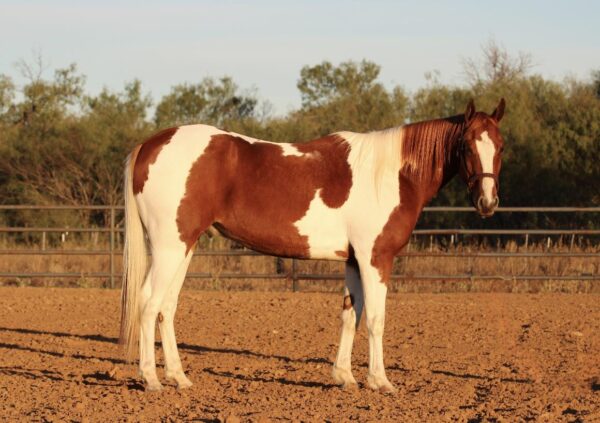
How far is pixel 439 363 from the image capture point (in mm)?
7199

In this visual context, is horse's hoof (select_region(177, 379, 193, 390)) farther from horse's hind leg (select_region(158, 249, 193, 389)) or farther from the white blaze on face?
the white blaze on face

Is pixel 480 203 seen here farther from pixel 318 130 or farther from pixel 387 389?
pixel 318 130

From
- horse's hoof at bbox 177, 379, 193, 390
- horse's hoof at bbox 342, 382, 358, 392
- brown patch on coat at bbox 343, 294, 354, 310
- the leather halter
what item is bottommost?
horse's hoof at bbox 177, 379, 193, 390

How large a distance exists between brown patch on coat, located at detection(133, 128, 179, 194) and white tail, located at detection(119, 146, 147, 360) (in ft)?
0.16

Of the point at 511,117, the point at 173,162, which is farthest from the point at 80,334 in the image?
the point at 511,117

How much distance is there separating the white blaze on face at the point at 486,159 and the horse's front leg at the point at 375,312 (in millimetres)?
801

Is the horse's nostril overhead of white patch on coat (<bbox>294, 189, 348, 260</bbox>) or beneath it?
overhead

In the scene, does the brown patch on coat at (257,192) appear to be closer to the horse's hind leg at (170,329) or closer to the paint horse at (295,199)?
the paint horse at (295,199)

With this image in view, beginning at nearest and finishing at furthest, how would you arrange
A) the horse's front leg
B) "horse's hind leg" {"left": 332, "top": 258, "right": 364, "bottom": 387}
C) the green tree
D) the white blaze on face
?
the white blaze on face, the horse's front leg, "horse's hind leg" {"left": 332, "top": 258, "right": 364, "bottom": 387}, the green tree

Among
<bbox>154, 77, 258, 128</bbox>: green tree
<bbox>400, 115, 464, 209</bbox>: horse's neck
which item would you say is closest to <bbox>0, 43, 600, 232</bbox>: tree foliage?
<bbox>154, 77, 258, 128</bbox>: green tree

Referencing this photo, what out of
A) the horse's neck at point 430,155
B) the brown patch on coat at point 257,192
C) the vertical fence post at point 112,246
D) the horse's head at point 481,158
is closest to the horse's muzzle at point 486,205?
the horse's head at point 481,158

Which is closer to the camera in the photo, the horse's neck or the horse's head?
the horse's head

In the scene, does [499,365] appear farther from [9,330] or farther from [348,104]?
[348,104]

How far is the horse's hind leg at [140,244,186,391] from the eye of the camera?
19.9 ft
